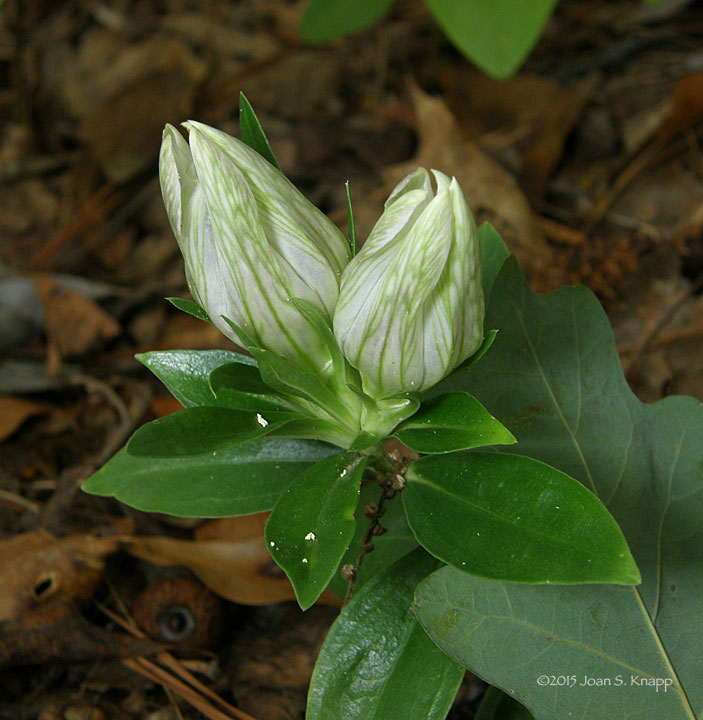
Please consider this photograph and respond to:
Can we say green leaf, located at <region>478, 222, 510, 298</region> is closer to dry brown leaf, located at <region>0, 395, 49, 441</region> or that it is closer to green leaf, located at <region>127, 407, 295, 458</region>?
green leaf, located at <region>127, 407, 295, 458</region>

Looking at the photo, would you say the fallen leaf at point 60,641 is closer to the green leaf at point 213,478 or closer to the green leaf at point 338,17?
the green leaf at point 213,478

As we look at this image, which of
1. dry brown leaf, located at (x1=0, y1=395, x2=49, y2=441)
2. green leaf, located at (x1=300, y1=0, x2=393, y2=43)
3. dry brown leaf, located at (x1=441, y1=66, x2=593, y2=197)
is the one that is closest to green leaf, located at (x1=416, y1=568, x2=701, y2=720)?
dry brown leaf, located at (x1=0, y1=395, x2=49, y2=441)

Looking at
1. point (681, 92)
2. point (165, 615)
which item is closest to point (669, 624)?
point (165, 615)

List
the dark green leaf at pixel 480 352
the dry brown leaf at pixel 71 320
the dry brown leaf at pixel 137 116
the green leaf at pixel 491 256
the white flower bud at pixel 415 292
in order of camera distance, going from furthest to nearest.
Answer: the dry brown leaf at pixel 137 116 < the dry brown leaf at pixel 71 320 < the green leaf at pixel 491 256 < the dark green leaf at pixel 480 352 < the white flower bud at pixel 415 292

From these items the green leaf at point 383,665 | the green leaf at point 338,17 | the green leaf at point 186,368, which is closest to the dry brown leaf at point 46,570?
the green leaf at point 186,368

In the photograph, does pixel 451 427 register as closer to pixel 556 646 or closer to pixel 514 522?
pixel 514 522

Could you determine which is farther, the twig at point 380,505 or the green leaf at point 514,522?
the twig at point 380,505

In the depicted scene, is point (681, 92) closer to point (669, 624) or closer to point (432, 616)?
point (669, 624)
